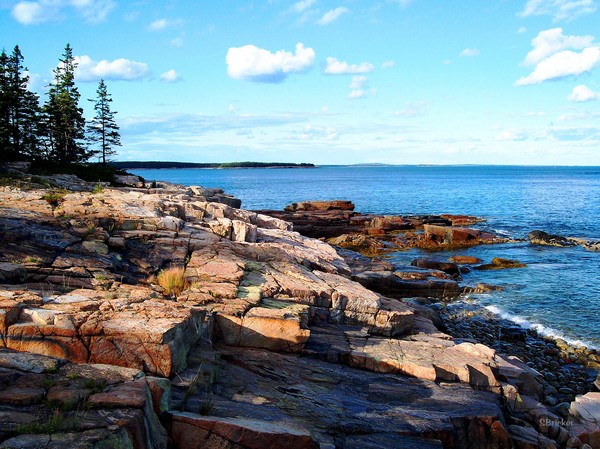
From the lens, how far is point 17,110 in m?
50.6

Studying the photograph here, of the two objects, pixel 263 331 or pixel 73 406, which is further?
→ pixel 263 331

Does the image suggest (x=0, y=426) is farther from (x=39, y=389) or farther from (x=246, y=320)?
(x=246, y=320)

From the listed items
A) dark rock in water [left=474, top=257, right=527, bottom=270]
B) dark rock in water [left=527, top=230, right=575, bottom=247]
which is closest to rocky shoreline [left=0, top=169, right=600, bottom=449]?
dark rock in water [left=474, top=257, right=527, bottom=270]

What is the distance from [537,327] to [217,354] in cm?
1900

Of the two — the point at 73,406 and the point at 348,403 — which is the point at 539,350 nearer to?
the point at 348,403

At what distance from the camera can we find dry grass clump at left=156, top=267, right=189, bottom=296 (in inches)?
538

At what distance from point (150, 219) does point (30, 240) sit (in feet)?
15.5

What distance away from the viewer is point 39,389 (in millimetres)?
7164

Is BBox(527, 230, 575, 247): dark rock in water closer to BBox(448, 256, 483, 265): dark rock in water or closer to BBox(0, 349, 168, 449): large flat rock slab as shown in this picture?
BBox(448, 256, 483, 265): dark rock in water

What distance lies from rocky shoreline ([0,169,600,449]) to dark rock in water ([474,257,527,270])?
1644cm

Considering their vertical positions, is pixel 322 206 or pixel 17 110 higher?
pixel 17 110

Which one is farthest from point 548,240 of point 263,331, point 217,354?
point 217,354

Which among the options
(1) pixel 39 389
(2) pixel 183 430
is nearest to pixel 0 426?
(1) pixel 39 389

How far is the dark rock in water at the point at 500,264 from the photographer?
123 ft
